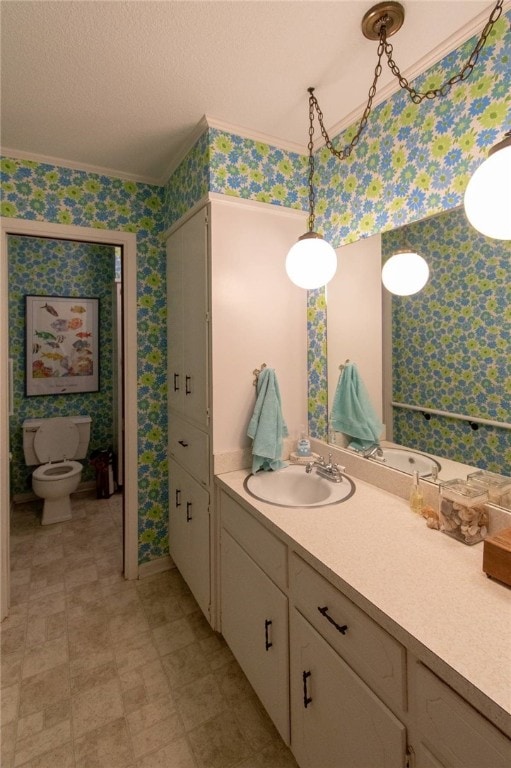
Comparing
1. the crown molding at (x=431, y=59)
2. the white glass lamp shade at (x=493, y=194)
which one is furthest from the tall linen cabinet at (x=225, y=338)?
the white glass lamp shade at (x=493, y=194)

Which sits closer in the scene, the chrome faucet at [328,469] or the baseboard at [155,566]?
the chrome faucet at [328,469]

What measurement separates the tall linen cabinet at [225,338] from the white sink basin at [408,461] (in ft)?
1.87

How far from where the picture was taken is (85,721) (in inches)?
58.8

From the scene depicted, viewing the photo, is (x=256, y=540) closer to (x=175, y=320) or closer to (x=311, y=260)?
(x=311, y=260)

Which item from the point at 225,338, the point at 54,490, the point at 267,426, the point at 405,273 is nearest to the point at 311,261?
the point at 405,273

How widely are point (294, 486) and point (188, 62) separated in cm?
180

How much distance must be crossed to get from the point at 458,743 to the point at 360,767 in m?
0.39

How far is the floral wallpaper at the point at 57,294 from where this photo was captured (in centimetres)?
344

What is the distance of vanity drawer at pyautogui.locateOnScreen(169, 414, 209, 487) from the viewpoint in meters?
1.85

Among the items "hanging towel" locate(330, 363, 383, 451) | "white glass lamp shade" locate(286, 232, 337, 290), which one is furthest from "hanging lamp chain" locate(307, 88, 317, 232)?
"hanging towel" locate(330, 363, 383, 451)

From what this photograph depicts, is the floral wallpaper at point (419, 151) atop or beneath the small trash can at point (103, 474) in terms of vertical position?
atop

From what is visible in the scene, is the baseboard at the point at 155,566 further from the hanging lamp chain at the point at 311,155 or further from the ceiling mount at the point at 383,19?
the ceiling mount at the point at 383,19

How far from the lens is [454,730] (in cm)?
71

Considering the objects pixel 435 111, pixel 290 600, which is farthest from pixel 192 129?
pixel 290 600
